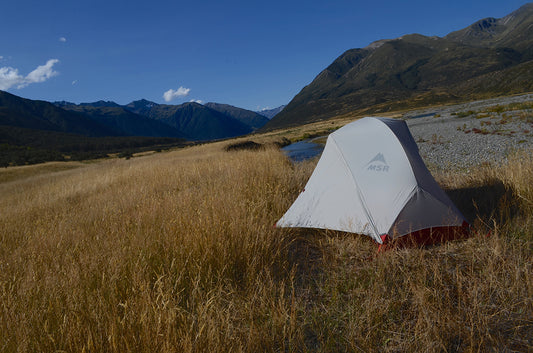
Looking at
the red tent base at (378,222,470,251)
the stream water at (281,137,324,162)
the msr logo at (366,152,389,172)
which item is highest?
the msr logo at (366,152,389,172)

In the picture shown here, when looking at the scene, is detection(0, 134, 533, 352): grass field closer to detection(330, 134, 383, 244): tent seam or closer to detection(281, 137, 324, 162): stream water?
detection(330, 134, 383, 244): tent seam

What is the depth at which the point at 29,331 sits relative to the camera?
64.4 inches

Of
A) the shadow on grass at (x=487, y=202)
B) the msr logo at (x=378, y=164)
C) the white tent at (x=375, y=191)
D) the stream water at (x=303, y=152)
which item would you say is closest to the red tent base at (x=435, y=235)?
the white tent at (x=375, y=191)

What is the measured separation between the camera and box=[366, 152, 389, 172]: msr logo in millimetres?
4137

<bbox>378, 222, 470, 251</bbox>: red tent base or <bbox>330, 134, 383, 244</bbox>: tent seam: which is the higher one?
<bbox>330, 134, 383, 244</bbox>: tent seam

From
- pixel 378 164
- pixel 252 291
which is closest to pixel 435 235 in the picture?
pixel 378 164

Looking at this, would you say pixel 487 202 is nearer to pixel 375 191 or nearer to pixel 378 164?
pixel 378 164

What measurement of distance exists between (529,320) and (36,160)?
177ft

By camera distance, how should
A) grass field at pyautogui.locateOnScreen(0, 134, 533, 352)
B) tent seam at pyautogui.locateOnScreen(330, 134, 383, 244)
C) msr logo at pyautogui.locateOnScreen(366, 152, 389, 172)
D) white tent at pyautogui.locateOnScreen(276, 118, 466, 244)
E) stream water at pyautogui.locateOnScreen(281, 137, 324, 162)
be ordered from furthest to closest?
stream water at pyautogui.locateOnScreen(281, 137, 324, 162)
msr logo at pyautogui.locateOnScreen(366, 152, 389, 172)
white tent at pyautogui.locateOnScreen(276, 118, 466, 244)
tent seam at pyautogui.locateOnScreen(330, 134, 383, 244)
grass field at pyautogui.locateOnScreen(0, 134, 533, 352)

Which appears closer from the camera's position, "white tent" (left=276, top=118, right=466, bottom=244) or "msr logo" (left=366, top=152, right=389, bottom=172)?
"white tent" (left=276, top=118, right=466, bottom=244)

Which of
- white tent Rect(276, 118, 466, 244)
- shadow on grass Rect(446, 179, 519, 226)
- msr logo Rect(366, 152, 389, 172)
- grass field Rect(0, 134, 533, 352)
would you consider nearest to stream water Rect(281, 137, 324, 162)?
shadow on grass Rect(446, 179, 519, 226)

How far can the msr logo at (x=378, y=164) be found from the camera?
4137 mm

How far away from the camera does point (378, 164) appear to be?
13.8ft

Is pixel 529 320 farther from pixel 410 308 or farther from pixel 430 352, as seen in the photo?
pixel 430 352
